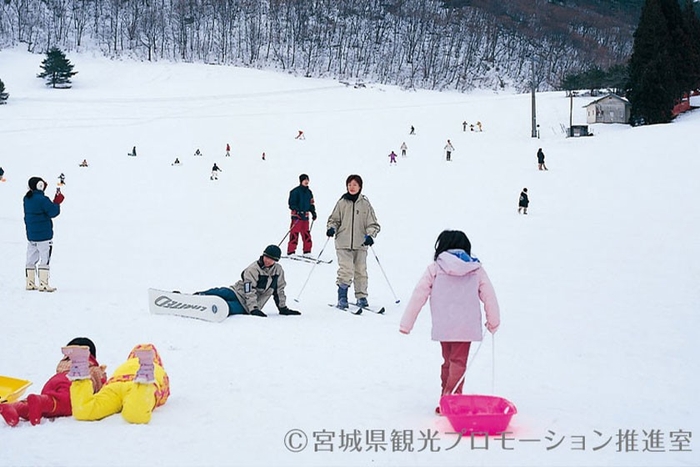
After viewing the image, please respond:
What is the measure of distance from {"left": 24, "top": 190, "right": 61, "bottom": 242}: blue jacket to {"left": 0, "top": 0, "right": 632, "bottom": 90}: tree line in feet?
A: 281

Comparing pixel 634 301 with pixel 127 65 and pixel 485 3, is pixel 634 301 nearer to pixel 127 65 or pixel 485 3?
pixel 127 65

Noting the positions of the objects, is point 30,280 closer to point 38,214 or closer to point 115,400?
point 38,214

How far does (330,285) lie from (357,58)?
94.6 m

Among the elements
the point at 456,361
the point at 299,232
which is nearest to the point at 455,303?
the point at 456,361

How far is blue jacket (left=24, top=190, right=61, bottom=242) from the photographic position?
9008mm

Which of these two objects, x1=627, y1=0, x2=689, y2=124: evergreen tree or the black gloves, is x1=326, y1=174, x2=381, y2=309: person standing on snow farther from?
x1=627, y1=0, x2=689, y2=124: evergreen tree

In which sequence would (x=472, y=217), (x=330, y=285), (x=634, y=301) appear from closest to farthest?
(x=634, y=301) → (x=330, y=285) → (x=472, y=217)

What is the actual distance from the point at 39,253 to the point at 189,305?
107 inches

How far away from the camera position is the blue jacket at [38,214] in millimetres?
9008

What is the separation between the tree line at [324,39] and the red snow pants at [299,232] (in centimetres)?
8119

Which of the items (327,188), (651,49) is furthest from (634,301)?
(651,49)

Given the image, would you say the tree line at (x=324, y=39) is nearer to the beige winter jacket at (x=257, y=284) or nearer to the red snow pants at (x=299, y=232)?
the red snow pants at (x=299, y=232)

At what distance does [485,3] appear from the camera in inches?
5079

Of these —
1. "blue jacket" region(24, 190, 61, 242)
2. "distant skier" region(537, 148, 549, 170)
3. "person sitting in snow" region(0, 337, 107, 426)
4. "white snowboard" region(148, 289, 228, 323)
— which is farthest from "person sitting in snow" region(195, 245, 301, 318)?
"distant skier" region(537, 148, 549, 170)
